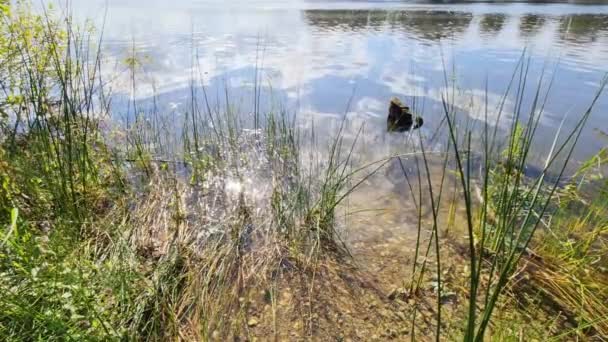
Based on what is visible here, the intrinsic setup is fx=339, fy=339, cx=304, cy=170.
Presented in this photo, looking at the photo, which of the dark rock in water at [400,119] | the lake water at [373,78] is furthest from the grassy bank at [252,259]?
the dark rock in water at [400,119]

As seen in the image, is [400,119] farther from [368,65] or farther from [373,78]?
[368,65]

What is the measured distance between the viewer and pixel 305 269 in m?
2.61

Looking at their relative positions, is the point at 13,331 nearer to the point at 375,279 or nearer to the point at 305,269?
the point at 305,269

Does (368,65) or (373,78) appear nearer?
(373,78)

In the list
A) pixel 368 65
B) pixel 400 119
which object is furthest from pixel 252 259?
pixel 368 65

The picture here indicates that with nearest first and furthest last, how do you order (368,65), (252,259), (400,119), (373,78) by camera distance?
(252,259) → (400,119) → (373,78) → (368,65)

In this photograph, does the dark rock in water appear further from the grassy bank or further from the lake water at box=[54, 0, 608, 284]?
the grassy bank

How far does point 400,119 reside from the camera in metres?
5.24

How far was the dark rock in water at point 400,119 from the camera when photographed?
17.0ft

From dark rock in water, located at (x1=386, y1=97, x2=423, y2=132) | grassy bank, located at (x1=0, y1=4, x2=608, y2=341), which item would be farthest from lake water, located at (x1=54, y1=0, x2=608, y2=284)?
grassy bank, located at (x1=0, y1=4, x2=608, y2=341)

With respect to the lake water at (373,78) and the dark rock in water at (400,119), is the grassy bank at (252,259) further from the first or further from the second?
the dark rock in water at (400,119)

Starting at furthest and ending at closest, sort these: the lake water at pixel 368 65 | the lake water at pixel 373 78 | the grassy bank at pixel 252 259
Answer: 1. the lake water at pixel 368 65
2. the lake water at pixel 373 78
3. the grassy bank at pixel 252 259

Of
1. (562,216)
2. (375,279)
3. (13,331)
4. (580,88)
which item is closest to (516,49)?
(580,88)

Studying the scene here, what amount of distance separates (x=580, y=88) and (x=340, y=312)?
7.04 meters
